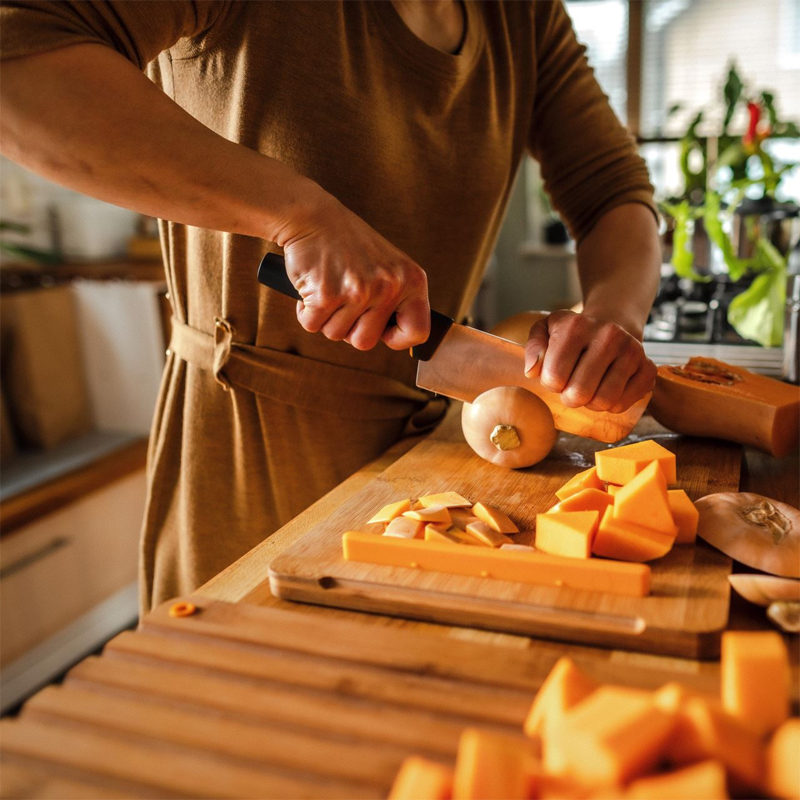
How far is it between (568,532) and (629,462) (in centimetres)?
17

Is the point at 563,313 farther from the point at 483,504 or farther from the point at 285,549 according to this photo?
the point at 285,549

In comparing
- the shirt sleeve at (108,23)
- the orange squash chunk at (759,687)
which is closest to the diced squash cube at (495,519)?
the orange squash chunk at (759,687)

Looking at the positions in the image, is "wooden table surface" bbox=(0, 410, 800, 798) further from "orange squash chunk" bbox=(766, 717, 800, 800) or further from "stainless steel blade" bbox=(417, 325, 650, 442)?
"stainless steel blade" bbox=(417, 325, 650, 442)

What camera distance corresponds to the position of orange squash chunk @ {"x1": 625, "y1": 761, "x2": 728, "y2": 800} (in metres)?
0.43

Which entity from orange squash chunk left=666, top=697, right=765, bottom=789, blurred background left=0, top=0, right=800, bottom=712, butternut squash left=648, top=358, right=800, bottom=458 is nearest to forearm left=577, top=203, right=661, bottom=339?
butternut squash left=648, top=358, right=800, bottom=458

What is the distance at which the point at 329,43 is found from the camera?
40.5 inches

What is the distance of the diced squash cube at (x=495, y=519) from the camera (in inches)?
Result: 33.1

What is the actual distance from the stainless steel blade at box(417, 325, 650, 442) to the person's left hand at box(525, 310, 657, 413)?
0.09ft

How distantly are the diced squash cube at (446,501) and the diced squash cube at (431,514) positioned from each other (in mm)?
28

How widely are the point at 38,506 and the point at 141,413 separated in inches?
20.0

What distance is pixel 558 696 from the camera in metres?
0.51

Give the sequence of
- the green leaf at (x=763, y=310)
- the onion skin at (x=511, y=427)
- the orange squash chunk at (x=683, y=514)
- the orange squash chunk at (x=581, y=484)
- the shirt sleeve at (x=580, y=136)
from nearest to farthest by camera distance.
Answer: the orange squash chunk at (x=683, y=514)
the orange squash chunk at (x=581, y=484)
the onion skin at (x=511, y=427)
the shirt sleeve at (x=580, y=136)
the green leaf at (x=763, y=310)

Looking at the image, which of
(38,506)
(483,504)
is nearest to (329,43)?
(483,504)

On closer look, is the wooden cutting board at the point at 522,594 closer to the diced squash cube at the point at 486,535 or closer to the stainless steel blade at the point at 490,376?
the diced squash cube at the point at 486,535
